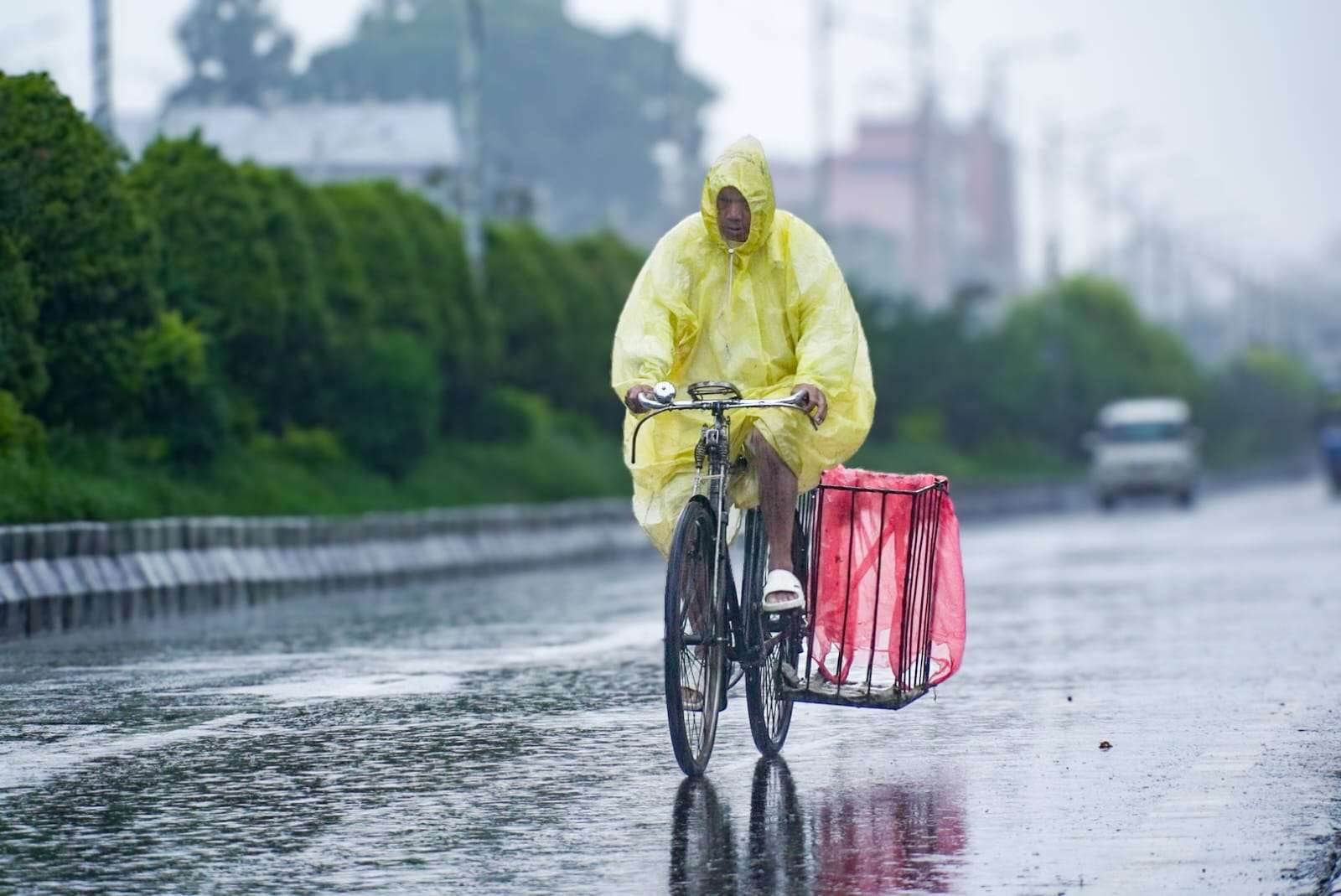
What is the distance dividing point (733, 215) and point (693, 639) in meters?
1.32

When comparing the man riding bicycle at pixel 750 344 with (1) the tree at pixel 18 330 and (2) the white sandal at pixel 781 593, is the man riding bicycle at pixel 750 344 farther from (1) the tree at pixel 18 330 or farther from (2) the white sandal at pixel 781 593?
(1) the tree at pixel 18 330

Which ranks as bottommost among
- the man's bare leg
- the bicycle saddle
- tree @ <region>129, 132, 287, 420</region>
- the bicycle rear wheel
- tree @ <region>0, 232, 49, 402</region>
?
the bicycle rear wheel

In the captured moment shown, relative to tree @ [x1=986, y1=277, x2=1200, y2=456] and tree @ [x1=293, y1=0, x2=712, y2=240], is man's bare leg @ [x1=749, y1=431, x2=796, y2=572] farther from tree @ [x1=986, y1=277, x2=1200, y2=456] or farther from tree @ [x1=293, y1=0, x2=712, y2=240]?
tree @ [x1=293, y1=0, x2=712, y2=240]

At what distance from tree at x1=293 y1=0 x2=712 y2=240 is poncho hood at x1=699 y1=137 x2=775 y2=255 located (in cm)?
8439

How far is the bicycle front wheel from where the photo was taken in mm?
8039

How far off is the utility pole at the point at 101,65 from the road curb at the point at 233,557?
11.8 ft

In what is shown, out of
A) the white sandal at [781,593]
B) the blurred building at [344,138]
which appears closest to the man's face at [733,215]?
the white sandal at [781,593]

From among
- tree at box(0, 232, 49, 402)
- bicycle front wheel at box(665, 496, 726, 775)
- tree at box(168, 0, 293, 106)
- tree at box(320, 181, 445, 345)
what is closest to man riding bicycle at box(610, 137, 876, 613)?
bicycle front wheel at box(665, 496, 726, 775)

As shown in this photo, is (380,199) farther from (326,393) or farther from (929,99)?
(929,99)

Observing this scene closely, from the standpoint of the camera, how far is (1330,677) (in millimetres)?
11773

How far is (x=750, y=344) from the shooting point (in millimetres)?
8844

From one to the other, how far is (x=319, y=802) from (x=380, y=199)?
76.0 feet

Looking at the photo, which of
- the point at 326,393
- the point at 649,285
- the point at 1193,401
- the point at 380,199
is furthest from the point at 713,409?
the point at 1193,401

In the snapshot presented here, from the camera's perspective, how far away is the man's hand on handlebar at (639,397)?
8.33m
